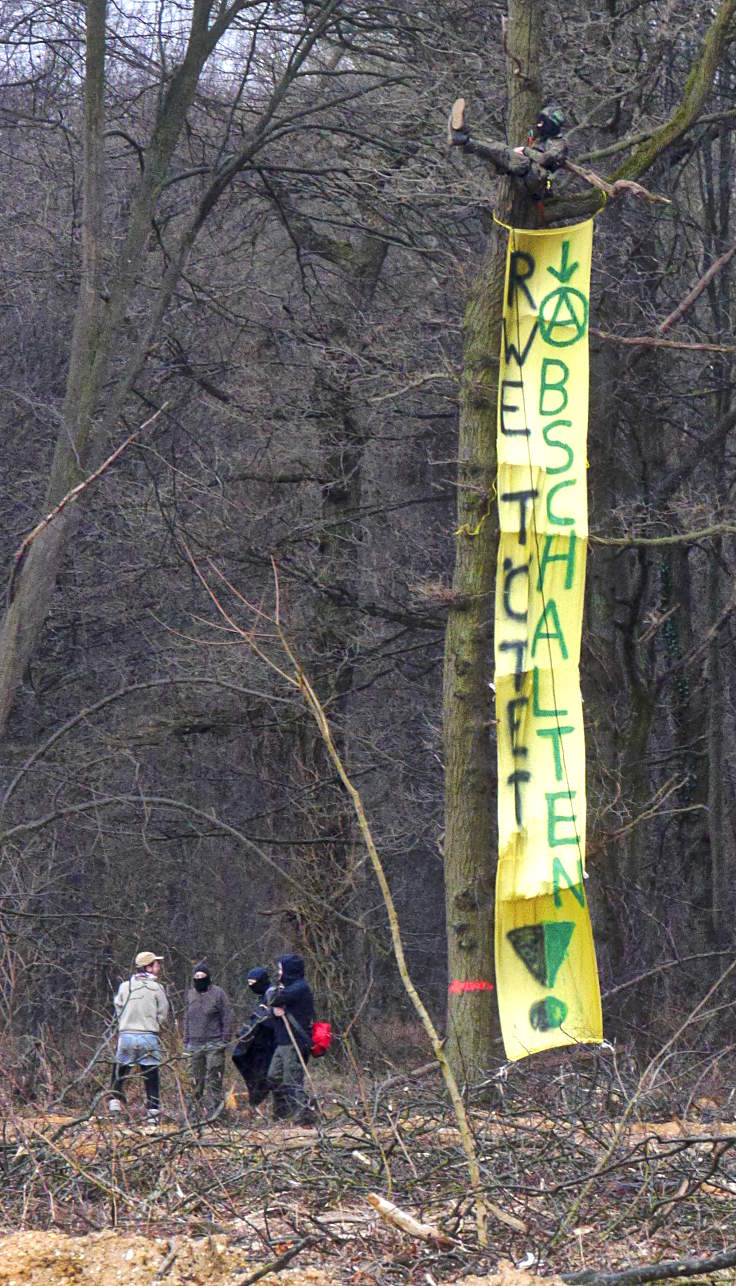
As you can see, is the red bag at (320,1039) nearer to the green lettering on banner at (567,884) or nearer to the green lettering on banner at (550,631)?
the green lettering on banner at (567,884)

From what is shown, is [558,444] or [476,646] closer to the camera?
[558,444]

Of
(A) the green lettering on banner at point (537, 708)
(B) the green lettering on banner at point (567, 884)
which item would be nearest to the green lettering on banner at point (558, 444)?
(A) the green lettering on banner at point (537, 708)

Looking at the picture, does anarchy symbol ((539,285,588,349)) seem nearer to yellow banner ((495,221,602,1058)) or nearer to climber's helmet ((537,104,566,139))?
yellow banner ((495,221,602,1058))

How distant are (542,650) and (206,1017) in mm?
4529

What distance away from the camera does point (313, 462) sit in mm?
16531

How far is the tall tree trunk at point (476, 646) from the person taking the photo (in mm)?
10977

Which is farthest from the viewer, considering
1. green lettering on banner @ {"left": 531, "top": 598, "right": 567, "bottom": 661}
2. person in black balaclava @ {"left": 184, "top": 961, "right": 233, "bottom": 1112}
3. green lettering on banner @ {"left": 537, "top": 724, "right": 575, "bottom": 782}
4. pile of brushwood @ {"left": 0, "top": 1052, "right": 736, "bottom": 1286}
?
person in black balaclava @ {"left": 184, "top": 961, "right": 233, "bottom": 1112}

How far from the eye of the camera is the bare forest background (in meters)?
12.9

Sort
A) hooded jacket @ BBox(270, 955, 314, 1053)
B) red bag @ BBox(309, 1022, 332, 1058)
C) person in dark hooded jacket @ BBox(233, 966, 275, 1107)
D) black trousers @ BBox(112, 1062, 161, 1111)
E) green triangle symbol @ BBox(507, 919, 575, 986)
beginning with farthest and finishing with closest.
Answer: hooded jacket @ BBox(270, 955, 314, 1053) < person in dark hooded jacket @ BBox(233, 966, 275, 1107) < red bag @ BBox(309, 1022, 332, 1058) < green triangle symbol @ BBox(507, 919, 575, 986) < black trousers @ BBox(112, 1062, 161, 1111)

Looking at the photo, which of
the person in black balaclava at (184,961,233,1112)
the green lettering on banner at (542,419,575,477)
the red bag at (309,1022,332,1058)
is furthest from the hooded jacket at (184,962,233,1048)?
the green lettering on banner at (542,419,575,477)

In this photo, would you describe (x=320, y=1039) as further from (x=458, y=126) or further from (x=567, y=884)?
(x=458, y=126)

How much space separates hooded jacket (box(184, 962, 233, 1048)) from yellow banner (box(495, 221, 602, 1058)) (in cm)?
380

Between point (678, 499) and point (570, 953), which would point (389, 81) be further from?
point (570, 953)

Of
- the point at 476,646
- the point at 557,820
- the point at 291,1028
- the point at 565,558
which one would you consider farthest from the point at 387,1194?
the point at 476,646
